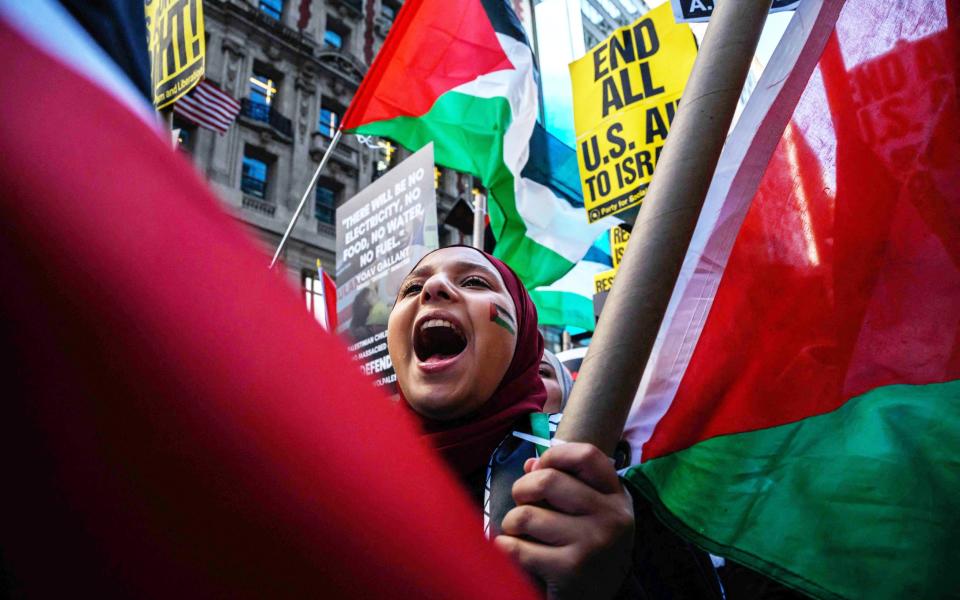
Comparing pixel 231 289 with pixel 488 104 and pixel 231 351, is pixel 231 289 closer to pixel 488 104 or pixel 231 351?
pixel 231 351

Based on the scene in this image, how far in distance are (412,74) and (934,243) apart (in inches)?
186

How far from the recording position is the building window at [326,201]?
1994cm

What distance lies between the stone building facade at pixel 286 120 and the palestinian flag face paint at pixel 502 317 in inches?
609

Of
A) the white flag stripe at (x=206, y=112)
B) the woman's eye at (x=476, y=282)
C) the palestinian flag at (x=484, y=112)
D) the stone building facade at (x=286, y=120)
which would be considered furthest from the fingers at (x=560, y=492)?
the stone building facade at (x=286, y=120)

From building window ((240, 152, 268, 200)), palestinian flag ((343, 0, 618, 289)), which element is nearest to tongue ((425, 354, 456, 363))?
palestinian flag ((343, 0, 618, 289))

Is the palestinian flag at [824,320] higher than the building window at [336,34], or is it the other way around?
the building window at [336,34]

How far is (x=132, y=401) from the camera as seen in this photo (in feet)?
1.21

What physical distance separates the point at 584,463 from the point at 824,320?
0.85 m

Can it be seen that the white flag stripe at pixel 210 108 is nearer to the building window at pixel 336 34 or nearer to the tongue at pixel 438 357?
the tongue at pixel 438 357

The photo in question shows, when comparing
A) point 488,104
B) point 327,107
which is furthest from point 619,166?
point 327,107

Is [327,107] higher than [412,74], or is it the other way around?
[327,107]

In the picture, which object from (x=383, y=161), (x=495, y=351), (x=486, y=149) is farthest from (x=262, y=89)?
(x=495, y=351)

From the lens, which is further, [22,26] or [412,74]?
[412,74]

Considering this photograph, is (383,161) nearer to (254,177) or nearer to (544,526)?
(254,177)
